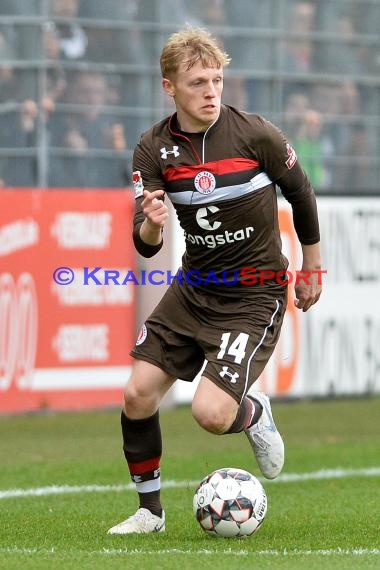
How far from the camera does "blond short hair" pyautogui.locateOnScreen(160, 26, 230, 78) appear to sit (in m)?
6.74

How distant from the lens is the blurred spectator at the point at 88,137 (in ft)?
50.1

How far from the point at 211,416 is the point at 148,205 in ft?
3.55

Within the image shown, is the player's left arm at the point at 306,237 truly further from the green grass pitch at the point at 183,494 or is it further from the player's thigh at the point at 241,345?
the green grass pitch at the point at 183,494

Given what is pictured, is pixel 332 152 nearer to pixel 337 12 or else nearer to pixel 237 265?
pixel 337 12

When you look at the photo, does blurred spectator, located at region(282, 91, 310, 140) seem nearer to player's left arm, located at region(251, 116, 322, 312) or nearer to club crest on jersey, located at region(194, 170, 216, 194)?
player's left arm, located at region(251, 116, 322, 312)

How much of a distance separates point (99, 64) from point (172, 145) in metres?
9.17

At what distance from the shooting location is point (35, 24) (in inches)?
597

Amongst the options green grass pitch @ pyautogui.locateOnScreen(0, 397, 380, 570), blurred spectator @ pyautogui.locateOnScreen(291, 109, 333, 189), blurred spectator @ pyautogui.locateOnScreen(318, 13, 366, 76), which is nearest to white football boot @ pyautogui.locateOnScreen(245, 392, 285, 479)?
green grass pitch @ pyautogui.locateOnScreen(0, 397, 380, 570)

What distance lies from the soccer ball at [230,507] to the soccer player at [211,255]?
0.95 feet

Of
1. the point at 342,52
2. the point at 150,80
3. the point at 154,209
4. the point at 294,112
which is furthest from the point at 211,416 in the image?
the point at 342,52

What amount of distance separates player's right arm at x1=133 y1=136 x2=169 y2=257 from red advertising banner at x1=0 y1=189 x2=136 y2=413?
6.56 meters

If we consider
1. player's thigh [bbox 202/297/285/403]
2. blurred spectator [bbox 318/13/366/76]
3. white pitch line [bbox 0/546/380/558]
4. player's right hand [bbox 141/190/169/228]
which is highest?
blurred spectator [bbox 318/13/366/76]

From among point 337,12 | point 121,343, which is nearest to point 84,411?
point 121,343

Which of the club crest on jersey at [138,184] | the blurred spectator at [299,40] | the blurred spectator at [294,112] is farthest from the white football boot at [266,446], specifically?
the blurred spectator at [299,40]
